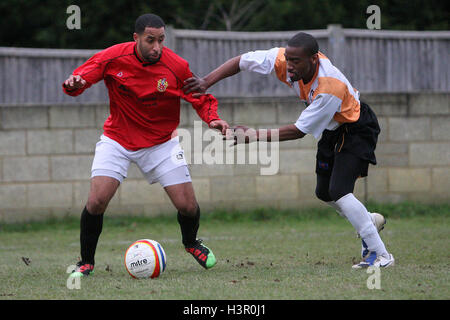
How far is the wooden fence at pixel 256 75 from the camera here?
39.2ft

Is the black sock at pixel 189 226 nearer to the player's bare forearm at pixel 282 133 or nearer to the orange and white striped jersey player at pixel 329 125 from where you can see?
the orange and white striped jersey player at pixel 329 125

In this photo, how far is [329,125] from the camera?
6539 millimetres

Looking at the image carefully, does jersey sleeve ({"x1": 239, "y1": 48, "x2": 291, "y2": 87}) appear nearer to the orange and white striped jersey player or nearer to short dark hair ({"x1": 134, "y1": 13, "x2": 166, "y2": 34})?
the orange and white striped jersey player

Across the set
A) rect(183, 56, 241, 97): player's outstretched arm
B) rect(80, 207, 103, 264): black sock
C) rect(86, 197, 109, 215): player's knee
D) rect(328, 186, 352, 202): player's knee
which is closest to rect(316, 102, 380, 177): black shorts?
rect(328, 186, 352, 202): player's knee

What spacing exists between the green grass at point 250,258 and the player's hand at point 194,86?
1673 millimetres

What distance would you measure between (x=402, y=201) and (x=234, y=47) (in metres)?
3.68

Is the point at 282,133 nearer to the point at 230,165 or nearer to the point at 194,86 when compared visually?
the point at 194,86

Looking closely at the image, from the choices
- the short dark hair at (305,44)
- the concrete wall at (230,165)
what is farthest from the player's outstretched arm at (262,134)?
the concrete wall at (230,165)

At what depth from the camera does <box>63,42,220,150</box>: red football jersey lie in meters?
6.75

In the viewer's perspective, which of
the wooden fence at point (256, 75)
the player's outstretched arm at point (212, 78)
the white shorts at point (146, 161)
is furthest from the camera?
the wooden fence at point (256, 75)

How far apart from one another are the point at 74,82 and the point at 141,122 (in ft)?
2.46

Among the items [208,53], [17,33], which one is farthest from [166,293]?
[17,33]

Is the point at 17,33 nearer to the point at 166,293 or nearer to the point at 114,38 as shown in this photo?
the point at 114,38

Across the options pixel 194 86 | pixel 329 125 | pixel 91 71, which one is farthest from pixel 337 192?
pixel 91 71
